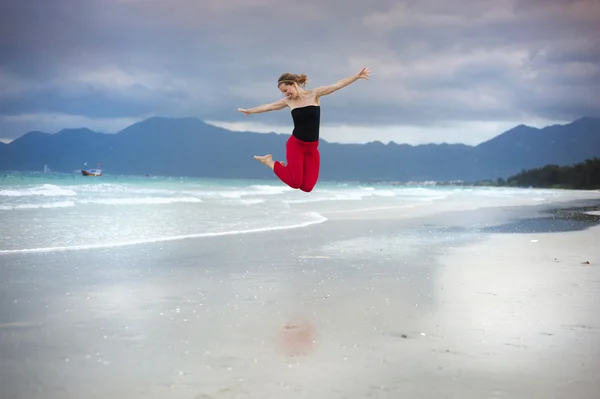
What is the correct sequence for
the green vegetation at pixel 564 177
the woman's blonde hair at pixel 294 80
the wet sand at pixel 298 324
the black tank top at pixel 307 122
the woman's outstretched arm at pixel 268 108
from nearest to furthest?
the wet sand at pixel 298 324 < the woman's blonde hair at pixel 294 80 < the black tank top at pixel 307 122 < the woman's outstretched arm at pixel 268 108 < the green vegetation at pixel 564 177

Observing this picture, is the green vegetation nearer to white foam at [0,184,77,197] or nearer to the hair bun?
white foam at [0,184,77,197]

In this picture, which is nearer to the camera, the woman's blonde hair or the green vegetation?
the woman's blonde hair

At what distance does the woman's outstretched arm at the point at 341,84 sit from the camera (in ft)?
24.0

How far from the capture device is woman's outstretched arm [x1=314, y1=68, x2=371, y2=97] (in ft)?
24.0

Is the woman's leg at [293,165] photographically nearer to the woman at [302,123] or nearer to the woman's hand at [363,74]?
the woman at [302,123]

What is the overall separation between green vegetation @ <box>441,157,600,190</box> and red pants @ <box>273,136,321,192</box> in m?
83.0

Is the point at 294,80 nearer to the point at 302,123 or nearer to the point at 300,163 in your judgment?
the point at 302,123

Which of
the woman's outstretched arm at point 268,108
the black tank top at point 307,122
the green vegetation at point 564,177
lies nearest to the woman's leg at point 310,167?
the black tank top at point 307,122

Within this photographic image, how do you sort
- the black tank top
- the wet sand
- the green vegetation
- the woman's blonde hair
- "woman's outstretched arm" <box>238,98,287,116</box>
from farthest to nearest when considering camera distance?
the green vegetation, "woman's outstretched arm" <box>238,98,287,116</box>, the black tank top, the woman's blonde hair, the wet sand

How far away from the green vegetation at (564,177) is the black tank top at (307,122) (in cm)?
8316

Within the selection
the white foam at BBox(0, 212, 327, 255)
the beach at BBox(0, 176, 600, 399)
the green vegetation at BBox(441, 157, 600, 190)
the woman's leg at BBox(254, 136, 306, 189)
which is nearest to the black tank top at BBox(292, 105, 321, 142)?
the woman's leg at BBox(254, 136, 306, 189)

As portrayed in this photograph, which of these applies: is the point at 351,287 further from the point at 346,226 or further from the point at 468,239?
the point at 346,226

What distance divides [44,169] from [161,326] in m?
144

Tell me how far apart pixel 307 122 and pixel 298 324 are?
8.15 ft
